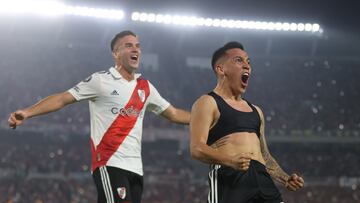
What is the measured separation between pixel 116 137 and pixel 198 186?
19672mm

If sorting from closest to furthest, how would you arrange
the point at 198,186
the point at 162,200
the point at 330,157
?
the point at 162,200 → the point at 198,186 → the point at 330,157

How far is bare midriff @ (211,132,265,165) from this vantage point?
Result: 4.21 meters

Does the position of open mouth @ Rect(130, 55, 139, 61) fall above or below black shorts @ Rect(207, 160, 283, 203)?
above

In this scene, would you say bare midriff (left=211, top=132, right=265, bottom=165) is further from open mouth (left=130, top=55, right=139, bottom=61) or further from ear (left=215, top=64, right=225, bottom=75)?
open mouth (left=130, top=55, right=139, bottom=61)

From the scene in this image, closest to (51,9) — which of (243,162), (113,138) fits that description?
(113,138)

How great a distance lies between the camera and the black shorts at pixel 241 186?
4078mm

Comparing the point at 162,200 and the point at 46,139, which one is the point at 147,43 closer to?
the point at 46,139

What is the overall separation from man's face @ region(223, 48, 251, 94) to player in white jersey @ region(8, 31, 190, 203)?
134 centimetres

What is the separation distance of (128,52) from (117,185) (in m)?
1.39

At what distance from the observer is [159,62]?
31.9 m

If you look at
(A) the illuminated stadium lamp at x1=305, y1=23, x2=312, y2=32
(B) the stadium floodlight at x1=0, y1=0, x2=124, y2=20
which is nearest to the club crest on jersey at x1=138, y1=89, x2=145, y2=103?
(B) the stadium floodlight at x1=0, y1=0, x2=124, y2=20

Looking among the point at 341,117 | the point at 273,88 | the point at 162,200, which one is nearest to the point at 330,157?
the point at 341,117

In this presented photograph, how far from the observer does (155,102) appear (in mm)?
5875

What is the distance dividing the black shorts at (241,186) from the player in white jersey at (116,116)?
46.6 inches
